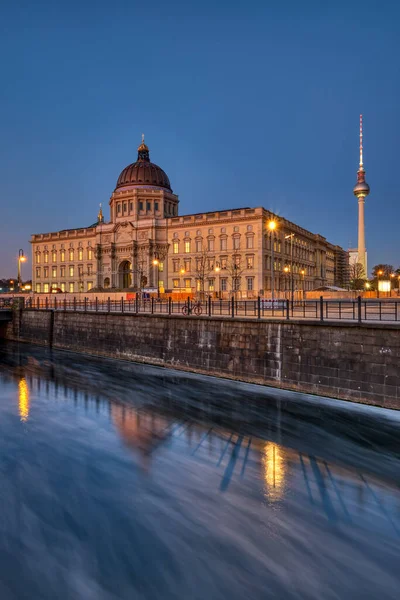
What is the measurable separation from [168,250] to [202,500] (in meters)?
78.8

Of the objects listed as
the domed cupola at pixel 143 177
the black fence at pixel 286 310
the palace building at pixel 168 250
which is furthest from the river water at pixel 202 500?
the domed cupola at pixel 143 177

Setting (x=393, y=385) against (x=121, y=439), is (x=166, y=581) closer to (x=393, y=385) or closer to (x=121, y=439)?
(x=121, y=439)

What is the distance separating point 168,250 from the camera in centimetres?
8606

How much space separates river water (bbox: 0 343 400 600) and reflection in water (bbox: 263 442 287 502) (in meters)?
0.05

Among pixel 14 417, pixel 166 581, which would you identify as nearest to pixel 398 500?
pixel 166 581

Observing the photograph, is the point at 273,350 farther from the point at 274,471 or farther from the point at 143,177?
the point at 143,177

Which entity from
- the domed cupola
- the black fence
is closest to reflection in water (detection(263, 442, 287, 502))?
the black fence

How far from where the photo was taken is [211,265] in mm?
79562

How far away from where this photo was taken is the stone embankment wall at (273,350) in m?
14.4

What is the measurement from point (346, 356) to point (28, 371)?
749 inches

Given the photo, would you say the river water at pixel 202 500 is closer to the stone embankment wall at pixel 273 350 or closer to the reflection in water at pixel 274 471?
the reflection in water at pixel 274 471

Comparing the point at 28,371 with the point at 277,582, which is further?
the point at 28,371

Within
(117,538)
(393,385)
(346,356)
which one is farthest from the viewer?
(346,356)

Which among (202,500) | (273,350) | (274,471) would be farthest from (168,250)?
(202,500)
